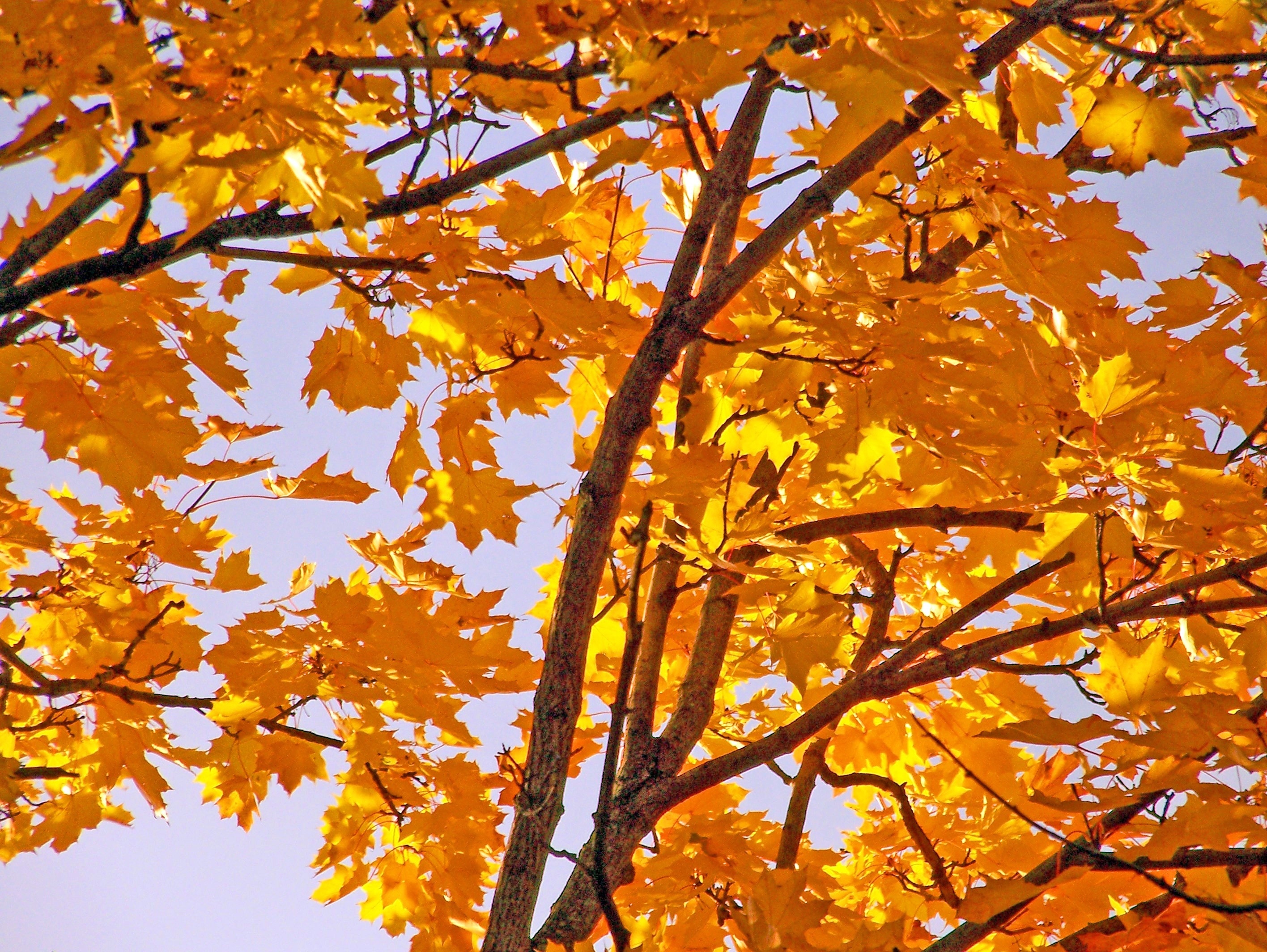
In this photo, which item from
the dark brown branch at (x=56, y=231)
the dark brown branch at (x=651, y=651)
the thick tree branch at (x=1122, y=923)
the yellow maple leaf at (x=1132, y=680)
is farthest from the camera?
the dark brown branch at (x=651, y=651)

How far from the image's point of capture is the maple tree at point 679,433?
105 centimetres

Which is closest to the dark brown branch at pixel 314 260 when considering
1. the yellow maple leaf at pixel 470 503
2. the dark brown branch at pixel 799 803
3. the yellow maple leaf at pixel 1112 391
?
the yellow maple leaf at pixel 470 503

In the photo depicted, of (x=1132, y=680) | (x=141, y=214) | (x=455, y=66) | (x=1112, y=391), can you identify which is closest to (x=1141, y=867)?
(x=1132, y=680)

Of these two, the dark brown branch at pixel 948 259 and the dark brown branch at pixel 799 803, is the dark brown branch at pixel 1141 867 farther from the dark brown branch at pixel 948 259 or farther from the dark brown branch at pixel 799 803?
the dark brown branch at pixel 948 259

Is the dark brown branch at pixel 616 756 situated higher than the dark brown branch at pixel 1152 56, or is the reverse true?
the dark brown branch at pixel 1152 56

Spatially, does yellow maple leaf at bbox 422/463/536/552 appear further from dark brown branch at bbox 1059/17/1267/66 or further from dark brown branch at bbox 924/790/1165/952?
dark brown branch at bbox 1059/17/1267/66

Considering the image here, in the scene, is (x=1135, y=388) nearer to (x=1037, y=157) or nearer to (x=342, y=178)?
(x=1037, y=157)

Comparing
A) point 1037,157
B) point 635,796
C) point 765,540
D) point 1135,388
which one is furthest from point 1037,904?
point 1037,157

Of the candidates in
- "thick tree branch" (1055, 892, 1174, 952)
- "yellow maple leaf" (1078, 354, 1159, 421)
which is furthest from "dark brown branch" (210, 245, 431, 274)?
"thick tree branch" (1055, 892, 1174, 952)

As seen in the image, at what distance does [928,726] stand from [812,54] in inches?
58.4

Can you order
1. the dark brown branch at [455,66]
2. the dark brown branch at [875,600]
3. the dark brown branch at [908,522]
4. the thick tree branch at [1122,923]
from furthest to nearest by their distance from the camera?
the dark brown branch at [875,600], the dark brown branch at [908,522], the thick tree branch at [1122,923], the dark brown branch at [455,66]

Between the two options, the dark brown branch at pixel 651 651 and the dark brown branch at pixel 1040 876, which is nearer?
the dark brown branch at pixel 1040 876

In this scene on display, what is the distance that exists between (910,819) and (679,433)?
0.77 meters

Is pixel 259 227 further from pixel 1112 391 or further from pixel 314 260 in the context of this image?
pixel 1112 391
